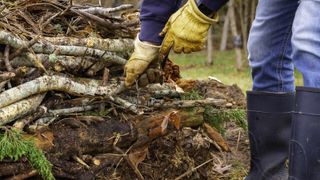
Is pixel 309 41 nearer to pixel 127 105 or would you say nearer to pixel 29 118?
pixel 127 105

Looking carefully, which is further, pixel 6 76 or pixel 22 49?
pixel 22 49

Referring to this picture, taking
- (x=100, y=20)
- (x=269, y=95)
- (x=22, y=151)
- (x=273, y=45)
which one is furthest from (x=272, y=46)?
(x=22, y=151)

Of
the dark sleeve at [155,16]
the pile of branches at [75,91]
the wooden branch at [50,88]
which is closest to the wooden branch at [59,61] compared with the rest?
the pile of branches at [75,91]

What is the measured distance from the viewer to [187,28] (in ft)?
7.98

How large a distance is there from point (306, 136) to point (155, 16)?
0.87m

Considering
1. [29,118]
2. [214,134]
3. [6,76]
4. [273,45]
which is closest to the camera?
[6,76]

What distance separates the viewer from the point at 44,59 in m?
2.62

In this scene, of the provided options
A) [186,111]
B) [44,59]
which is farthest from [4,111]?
[186,111]

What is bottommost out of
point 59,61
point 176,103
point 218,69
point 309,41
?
point 218,69

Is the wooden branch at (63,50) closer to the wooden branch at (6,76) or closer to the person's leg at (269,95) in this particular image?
the wooden branch at (6,76)

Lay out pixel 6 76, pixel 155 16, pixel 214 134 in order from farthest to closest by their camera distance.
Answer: pixel 214 134 < pixel 155 16 < pixel 6 76

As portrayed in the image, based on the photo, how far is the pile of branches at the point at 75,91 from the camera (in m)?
2.45

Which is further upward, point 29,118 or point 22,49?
point 22,49

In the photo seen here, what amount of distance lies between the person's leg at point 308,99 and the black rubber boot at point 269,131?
72cm
